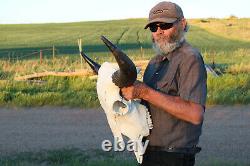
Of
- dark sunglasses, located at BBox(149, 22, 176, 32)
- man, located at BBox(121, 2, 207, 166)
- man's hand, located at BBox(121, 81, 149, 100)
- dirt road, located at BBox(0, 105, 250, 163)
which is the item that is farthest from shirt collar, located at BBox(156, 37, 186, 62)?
dirt road, located at BBox(0, 105, 250, 163)

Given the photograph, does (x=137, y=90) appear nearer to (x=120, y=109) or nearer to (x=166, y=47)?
(x=120, y=109)

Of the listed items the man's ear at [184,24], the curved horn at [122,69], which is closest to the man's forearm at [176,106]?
the curved horn at [122,69]

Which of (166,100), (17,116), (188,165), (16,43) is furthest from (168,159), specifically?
(16,43)

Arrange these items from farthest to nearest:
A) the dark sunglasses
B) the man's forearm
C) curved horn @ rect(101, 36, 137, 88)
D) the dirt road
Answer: the dirt road < the dark sunglasses < the man's forearm < curved horn @ rect(101, 36, 137, 88)

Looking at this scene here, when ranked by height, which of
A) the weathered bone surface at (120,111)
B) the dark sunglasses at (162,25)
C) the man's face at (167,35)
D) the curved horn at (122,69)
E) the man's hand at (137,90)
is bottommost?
the weathered bone surface at (120,111)

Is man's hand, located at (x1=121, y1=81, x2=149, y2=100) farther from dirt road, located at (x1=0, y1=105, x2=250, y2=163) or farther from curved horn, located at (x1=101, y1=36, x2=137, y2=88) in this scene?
dirt road, located at (x1=0, y1=105, x2=250, y2=163)

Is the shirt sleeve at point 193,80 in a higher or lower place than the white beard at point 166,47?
lower

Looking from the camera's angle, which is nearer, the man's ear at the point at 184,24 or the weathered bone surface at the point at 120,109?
the weathered bone surface at the point at 120,109

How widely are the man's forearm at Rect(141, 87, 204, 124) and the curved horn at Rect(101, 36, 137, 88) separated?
5.9 inches

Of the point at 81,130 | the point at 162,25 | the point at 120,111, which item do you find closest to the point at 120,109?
the point at 120,111

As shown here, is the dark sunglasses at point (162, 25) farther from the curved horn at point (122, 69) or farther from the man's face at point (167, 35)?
the curved horn at point (122, 69)

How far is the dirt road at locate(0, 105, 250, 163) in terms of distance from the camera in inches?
344

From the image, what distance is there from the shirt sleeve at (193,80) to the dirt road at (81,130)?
492 centimetres

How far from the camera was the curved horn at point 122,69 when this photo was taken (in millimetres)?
2914
